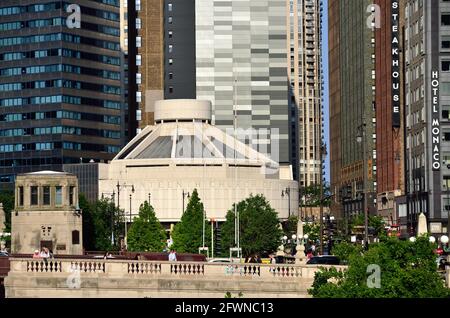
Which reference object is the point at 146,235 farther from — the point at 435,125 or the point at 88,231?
the point at 435,125

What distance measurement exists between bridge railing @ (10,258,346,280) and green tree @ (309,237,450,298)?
28.6 ft

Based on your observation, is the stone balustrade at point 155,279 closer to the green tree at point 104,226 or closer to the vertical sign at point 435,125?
the green tree at point 104,226

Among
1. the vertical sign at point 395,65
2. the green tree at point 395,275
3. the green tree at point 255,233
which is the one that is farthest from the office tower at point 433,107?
the green tree at point 395,275

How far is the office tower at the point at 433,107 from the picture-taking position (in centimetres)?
16462

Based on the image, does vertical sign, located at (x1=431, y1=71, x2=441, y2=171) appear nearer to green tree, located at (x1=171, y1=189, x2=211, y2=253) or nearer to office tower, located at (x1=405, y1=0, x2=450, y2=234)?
office tower, located at (x1=405, y1=0, x2=450, y2=234)

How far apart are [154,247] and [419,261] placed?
10499 cm

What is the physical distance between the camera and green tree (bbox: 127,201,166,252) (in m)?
163

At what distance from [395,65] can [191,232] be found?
43.4 m

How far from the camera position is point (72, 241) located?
12112 cm

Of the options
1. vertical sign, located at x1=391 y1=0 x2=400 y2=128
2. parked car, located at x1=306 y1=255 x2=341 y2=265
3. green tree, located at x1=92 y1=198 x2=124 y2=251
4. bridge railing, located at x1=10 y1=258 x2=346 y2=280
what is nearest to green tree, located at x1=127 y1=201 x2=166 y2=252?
green tree, located at x1=92 y1=198 x2=124 y2=251

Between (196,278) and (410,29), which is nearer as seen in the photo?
(196,278)

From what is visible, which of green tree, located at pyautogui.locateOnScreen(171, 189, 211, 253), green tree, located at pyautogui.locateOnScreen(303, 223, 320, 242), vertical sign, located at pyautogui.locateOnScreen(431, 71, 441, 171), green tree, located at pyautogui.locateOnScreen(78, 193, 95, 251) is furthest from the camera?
green tree, located at pyautogui.locateOnScreen(303, 223, 320, 242)
